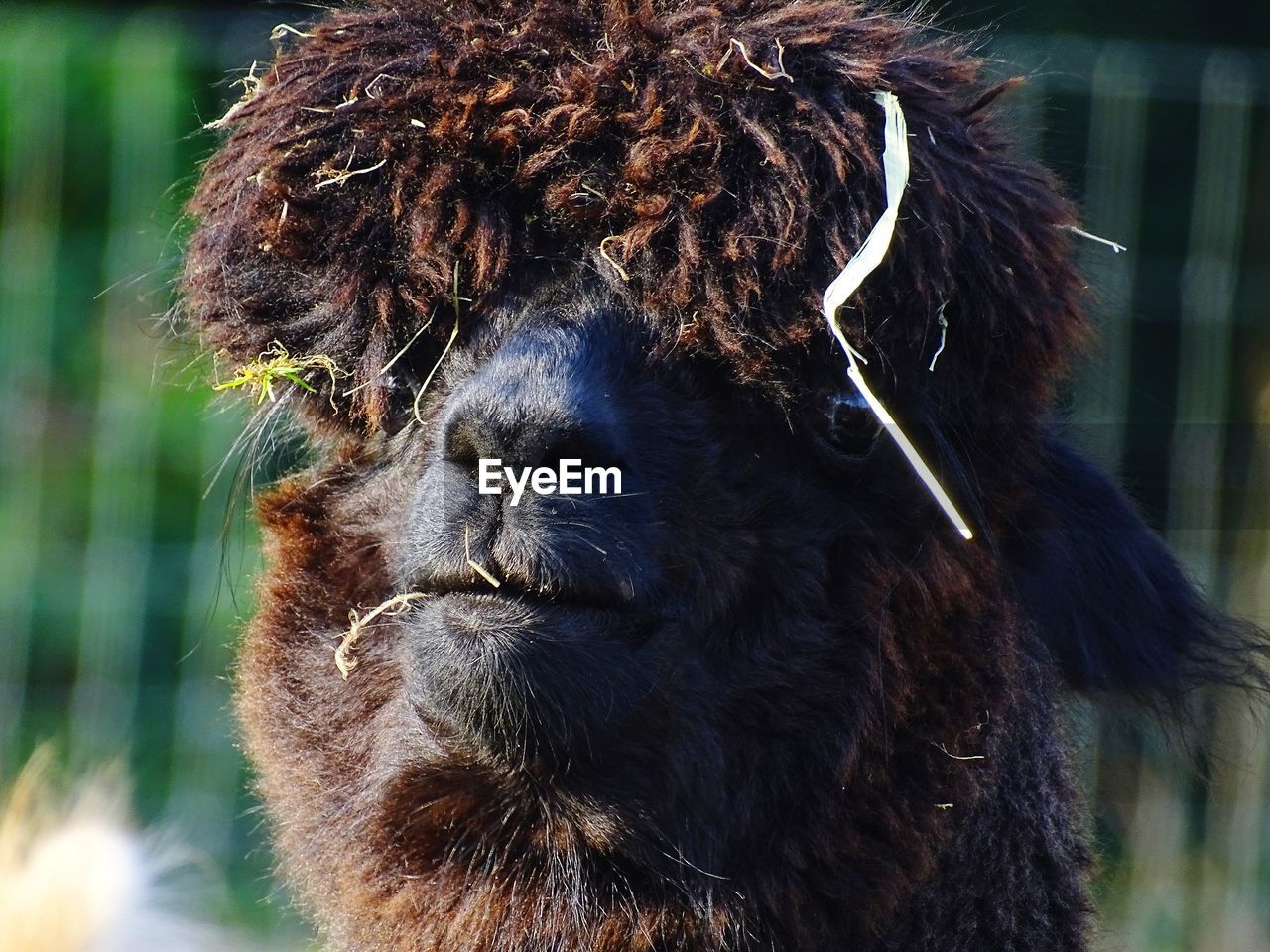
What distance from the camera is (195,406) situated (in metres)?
4.94

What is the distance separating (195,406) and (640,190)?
336 cm

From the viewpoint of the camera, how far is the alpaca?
1.85 m

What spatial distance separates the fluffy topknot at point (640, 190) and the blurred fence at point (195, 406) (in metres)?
2.35

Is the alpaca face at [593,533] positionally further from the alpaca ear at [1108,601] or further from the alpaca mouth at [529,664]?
the alpaca ear at [1108,601]

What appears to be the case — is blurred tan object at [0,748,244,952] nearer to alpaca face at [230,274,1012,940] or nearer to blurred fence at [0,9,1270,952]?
alpaca face at [230,274,1012,940]

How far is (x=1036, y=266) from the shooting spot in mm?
2070

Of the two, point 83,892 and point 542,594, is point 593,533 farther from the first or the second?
point 83,892

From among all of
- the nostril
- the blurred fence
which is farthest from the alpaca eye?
the blurred fence

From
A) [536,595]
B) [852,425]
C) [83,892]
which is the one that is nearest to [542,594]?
[536,595]

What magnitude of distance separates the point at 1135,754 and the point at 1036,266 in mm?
1318

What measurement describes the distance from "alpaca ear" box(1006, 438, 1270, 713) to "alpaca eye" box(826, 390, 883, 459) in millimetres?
405

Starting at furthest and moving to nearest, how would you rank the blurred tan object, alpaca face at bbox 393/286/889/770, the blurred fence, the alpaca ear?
the blurred fence → the blurred tan object → the alpaca ear → alpaca face at bbox 393/286/889/770

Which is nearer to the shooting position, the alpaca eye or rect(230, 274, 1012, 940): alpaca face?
rect(230, 274, 1012, 940): alpaca face

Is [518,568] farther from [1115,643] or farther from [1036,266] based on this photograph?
[1115,643]
